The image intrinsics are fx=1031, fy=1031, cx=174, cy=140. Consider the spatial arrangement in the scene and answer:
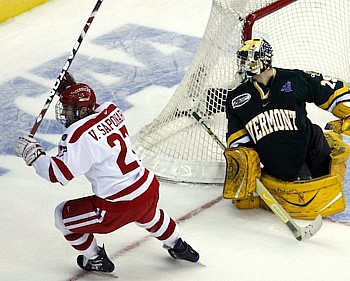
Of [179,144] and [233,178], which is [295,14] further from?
[233,178]

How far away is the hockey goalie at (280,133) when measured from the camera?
4062mm

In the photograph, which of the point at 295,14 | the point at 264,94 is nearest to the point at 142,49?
the point at 295,14

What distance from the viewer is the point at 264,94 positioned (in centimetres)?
408

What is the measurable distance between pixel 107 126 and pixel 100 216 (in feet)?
1.06

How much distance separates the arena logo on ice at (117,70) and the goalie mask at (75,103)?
147 centimetres

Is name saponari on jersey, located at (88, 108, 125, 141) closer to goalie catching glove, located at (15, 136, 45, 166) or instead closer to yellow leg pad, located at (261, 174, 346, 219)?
goalie catching glove, located at (15, 136, 45, 166)

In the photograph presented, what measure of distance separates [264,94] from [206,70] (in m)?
0.58

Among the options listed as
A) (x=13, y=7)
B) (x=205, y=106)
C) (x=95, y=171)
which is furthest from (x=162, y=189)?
(x=13, y=7)

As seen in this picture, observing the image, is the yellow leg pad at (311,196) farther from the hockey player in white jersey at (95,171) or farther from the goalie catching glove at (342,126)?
the hockey player in white jersey at (95,171)

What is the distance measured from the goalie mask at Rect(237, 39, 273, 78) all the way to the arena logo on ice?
1349 millimetres

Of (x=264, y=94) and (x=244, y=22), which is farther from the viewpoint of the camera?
(x=244, y=22)

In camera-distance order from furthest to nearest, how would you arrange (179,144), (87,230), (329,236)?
(179,144)
(329,236)
(87,230)

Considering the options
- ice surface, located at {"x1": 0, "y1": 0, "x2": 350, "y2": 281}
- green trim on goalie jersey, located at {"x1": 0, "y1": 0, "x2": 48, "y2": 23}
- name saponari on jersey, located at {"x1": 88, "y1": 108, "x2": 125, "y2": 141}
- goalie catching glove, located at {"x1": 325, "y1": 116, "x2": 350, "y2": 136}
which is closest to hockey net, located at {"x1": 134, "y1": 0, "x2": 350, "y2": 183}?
ice surface, located at {"x1": 0, "y1": 0, "x2": 350, "y2": 281}

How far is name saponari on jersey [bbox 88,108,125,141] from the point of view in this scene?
3487mm
